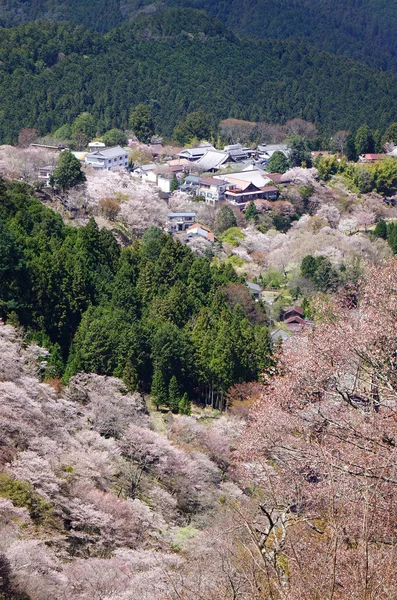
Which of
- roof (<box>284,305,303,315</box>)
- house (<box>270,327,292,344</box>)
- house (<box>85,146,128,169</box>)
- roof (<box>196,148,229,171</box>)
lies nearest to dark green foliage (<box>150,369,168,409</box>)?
house (<box>270,327,292,344</box>)

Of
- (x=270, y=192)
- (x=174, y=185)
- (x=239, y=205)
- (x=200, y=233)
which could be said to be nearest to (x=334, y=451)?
(x=200, y=233)

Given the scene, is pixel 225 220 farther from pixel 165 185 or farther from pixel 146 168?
pixel 146 168

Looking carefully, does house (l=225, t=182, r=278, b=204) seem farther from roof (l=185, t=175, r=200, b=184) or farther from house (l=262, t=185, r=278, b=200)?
roof (l=185, t=175, r=200, b=184)

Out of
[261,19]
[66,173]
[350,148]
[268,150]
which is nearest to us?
[66,173]

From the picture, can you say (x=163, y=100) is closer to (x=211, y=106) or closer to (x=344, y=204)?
(x=211, y=106)

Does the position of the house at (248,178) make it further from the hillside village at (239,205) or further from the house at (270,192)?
Result: the house at (270,192)

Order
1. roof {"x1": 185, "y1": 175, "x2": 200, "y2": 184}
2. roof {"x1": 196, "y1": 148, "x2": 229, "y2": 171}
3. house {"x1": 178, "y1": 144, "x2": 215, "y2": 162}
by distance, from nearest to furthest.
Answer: roof {"x1": 185, "y1": 175, "x2": 200, "y2": 184} < roof {"x1": 196, "y1": 148, "x2": 229, "y2": 171} < house {"x1": 178, "y1": 144, "x2": 215, "y2": 162}

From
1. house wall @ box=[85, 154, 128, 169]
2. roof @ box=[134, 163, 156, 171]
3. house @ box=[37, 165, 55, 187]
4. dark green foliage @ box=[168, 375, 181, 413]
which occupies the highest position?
dark green foliage @ box=[168, 375, 181, 413]

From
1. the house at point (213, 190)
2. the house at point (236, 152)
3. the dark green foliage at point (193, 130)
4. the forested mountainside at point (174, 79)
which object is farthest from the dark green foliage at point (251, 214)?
the forested mountainside at point (174, 79)
